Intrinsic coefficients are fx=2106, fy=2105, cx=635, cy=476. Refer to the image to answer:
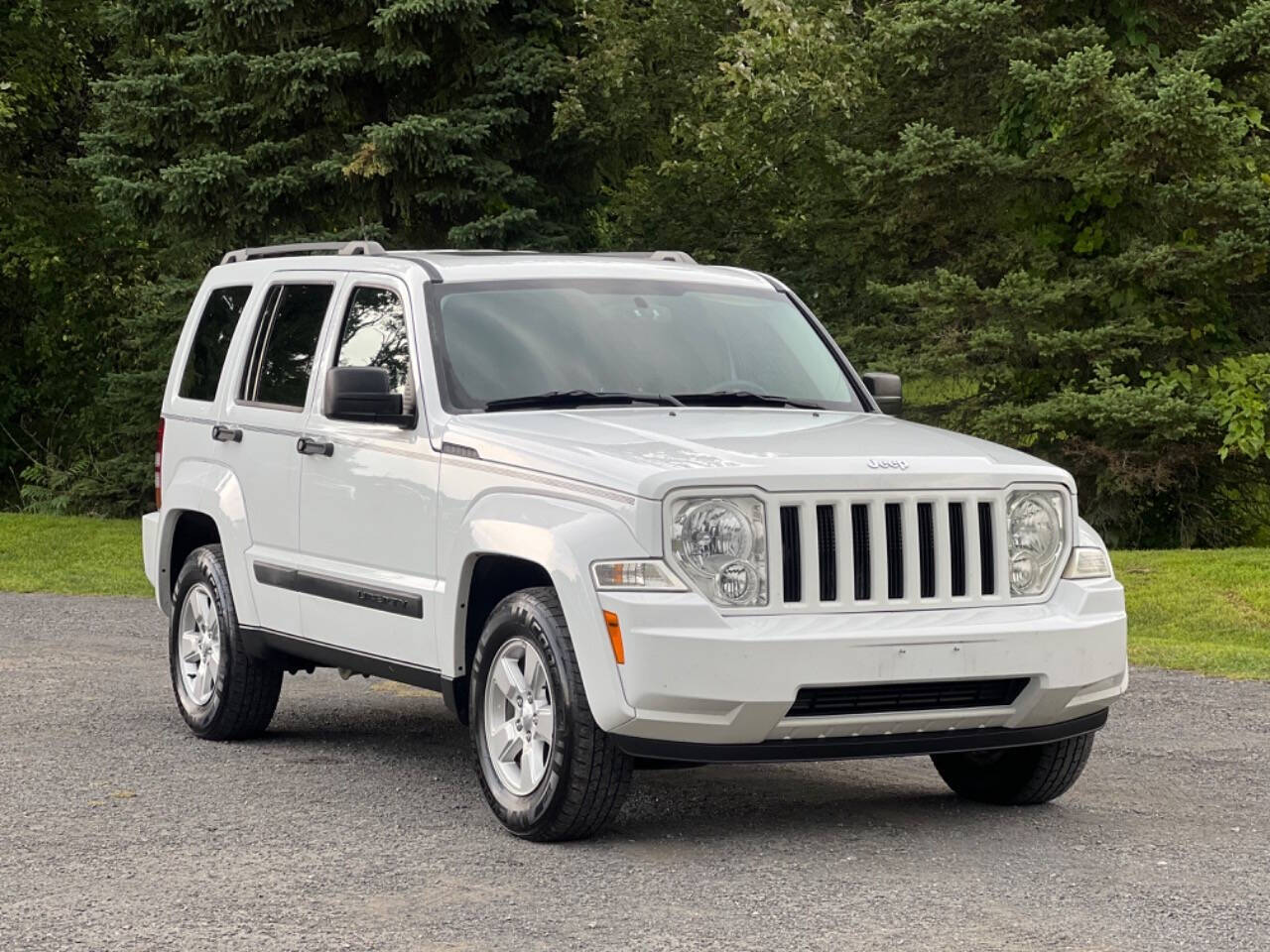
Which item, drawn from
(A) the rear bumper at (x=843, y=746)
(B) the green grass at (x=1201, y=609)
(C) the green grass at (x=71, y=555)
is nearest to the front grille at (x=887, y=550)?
(A) the rear bumper at (x=843, y=746)

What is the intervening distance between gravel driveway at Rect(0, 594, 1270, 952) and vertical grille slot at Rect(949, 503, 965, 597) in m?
0.91

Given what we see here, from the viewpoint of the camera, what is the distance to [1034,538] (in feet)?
24.2

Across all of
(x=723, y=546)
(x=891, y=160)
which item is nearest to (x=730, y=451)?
(x=723, y=546)

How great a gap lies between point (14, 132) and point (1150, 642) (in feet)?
80.8

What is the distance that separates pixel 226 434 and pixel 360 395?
1.84m

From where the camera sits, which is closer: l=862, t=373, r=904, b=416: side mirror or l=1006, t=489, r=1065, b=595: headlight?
l=1006, t=489, r=1065, b=595: headlight

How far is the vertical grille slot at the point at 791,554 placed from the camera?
691 cm

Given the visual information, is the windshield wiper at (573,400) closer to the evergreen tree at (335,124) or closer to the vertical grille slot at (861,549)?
A: the vertical grille slot at (861,549)

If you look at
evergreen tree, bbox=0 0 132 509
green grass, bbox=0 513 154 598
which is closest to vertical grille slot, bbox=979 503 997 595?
green grass, bbox=0 513 154 598

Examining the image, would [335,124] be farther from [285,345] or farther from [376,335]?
[376,335]

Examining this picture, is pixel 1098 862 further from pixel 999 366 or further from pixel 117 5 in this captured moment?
pixel 117 5

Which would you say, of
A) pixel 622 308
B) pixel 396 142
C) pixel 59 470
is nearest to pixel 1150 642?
pixel 622 308

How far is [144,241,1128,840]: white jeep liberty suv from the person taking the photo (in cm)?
685

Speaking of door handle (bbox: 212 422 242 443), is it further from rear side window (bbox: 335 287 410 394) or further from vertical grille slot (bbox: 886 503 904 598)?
vertical grille slot (bbox: 886 503 904 598)
